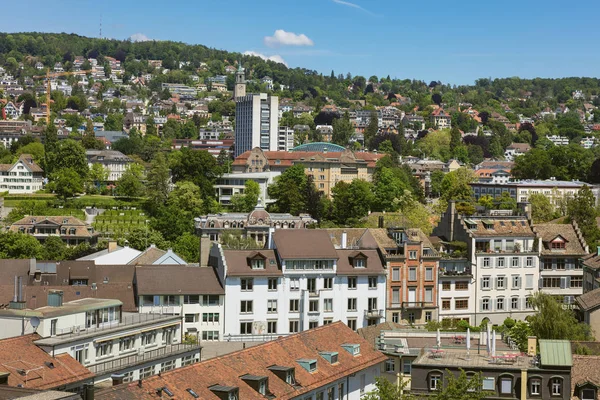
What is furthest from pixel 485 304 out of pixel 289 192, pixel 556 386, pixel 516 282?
pixel 289 192

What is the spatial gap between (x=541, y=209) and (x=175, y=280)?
6674 centimetres

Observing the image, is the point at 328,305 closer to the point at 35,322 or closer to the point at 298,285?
the point at 298,285

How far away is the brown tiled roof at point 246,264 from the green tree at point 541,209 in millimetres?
54719

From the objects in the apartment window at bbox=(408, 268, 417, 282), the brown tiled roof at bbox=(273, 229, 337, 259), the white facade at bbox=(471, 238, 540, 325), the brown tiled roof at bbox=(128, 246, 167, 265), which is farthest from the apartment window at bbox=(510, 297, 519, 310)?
the brown tiled roof at bbox=(128, 246, 167, 265)

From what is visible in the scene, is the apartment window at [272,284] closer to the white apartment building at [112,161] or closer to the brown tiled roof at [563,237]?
the brown tiled roof at [563,237]

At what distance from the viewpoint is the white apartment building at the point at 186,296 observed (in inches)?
2354

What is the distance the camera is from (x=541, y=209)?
119125 millimetres

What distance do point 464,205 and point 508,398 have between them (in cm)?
7279

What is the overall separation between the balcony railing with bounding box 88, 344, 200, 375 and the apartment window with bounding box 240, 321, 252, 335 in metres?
12.5

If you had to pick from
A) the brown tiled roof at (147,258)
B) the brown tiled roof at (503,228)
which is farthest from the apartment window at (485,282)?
the brown tiled roof at (147,258)

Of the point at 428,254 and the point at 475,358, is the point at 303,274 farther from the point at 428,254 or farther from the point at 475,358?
the point at 475,358

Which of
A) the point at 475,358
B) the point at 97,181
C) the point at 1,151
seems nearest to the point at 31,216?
the point at 97,181

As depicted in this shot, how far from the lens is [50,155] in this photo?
147875mm

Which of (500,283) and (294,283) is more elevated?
(294,283)
